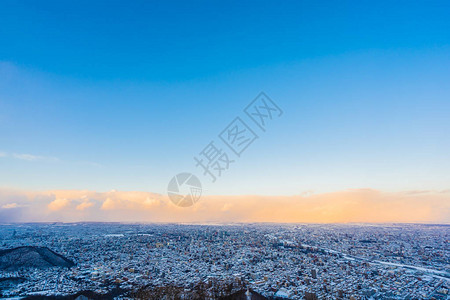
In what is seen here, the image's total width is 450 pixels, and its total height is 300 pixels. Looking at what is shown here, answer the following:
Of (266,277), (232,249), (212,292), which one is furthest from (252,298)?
(232,249)

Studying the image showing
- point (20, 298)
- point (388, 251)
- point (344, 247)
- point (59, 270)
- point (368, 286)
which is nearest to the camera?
point (20, 298)

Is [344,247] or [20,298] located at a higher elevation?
[20,298]

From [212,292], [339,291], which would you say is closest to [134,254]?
[212,292]

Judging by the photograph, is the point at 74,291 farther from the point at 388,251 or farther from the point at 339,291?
the point at 388,251

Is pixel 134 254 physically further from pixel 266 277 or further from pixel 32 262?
pixel 266 277

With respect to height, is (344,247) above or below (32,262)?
below

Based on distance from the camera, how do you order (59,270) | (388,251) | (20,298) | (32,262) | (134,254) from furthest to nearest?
(388,251), (134,254), (32,262), (59,270), (20,298)

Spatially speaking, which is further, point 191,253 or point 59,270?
point 191,253

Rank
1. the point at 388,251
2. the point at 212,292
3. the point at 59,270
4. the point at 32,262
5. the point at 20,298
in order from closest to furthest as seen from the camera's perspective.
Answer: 1. the point at 20,298
2. the point at 212,292
3. the point at 59,270
4. the point at 32,262
5. the point at 388,251

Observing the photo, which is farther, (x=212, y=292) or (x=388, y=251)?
(x=388, y=251)
